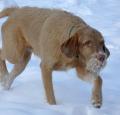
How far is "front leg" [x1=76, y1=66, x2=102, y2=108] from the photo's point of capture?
6.38 m

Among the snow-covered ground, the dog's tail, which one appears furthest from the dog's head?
the dog's tail

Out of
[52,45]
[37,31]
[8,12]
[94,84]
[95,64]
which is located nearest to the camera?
[95,64]

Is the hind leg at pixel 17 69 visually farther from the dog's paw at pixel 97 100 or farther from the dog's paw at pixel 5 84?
the dog's paw at pixel 97 100

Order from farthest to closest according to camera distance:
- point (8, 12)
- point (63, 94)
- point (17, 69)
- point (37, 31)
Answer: point (8, 12)
point (17, 69)
point (63, 94)
point (37, 31)

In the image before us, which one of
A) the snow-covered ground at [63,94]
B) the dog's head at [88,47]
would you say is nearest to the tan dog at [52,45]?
the dog's head at [88,47]

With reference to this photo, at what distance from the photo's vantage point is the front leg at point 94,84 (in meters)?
6.38

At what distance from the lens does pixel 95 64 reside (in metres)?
6.02

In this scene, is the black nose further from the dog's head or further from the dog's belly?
the dog's belly

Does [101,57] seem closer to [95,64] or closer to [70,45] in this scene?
[95,64]

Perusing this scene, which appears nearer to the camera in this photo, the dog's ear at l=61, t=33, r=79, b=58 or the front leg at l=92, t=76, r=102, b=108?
the dog's ear at l=61, t=33, r=79, b=58

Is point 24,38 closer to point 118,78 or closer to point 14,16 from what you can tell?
point 14,16

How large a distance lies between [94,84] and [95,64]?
0.56m

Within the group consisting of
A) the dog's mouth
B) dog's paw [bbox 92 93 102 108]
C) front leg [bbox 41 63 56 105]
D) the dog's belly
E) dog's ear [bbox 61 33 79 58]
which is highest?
dog's ear [bbox 61 33 79 58]

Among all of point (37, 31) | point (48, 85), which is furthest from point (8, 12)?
point (48, 85)
